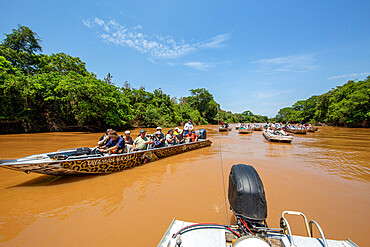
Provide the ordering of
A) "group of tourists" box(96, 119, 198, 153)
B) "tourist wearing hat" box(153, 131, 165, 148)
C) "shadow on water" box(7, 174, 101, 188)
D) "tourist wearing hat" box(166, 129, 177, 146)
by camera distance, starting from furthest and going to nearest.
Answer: "tourist wearing hat" box(166, 129, 177, 146) → "tourist wearing hat" box(153, 131, 165, 148) → "group of tourists" box(96, 119, 198, 153) → "shadow on water" box(7, 174, 101, 188)

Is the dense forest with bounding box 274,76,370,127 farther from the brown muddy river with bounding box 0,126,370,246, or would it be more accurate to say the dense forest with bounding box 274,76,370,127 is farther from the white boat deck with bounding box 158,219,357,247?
the white boat deck with bounding box 158,219,357,247

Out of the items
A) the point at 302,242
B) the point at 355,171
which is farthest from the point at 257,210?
the point at 355,171

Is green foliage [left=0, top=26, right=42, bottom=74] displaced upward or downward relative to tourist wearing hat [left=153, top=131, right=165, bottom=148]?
upward

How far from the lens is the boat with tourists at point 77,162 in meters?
3.73

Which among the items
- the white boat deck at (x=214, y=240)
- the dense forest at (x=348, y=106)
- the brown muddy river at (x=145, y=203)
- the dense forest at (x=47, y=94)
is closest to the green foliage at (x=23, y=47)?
the dense forest at (x=47, y=94)

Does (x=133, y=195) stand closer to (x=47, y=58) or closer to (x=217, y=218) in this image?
(x=217, y=218)

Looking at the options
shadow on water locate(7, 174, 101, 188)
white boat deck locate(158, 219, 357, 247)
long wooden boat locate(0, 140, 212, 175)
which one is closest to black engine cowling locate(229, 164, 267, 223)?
→ white boat deck locate(158, 219, 357, 247)

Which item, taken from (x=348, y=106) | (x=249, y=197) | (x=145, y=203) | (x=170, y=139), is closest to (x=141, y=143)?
(x=170, y=139)

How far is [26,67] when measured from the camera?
18.8 metres

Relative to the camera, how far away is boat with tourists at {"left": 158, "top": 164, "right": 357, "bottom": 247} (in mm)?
1415

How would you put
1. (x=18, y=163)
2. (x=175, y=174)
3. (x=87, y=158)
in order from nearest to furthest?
(x=18, y=163) → (x=87, y=158) → (x=175, y=174)

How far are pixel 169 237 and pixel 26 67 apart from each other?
27.9 metres

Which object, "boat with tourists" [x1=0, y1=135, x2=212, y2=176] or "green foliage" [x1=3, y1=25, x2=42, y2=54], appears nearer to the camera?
"boat with tourists" [x1=0, y1=135, x2=212, y2=176]

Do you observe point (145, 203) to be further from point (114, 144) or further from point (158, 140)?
point (158, 140)
